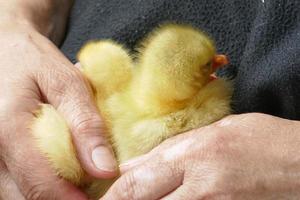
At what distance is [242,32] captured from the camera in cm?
94

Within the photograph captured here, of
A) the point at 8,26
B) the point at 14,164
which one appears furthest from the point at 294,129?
the point at 8,26

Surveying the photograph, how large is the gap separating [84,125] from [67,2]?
587 millimetres

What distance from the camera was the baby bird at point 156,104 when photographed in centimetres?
78

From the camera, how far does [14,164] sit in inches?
33.1

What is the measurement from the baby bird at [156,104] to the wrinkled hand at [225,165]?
0.12ft

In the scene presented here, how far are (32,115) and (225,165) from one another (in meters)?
0.32

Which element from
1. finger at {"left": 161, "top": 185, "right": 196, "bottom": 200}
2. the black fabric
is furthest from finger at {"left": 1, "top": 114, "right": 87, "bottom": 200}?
the black fabric

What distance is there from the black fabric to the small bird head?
0.08 meters

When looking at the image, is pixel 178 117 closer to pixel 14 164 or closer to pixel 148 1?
pixel 14 164

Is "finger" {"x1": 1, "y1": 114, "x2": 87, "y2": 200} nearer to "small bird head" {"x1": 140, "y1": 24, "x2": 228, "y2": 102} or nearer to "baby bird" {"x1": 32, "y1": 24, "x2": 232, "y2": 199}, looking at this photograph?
"baby bird" {"x1": 32, "y1": 24, "x2": 232, "y2": 199}

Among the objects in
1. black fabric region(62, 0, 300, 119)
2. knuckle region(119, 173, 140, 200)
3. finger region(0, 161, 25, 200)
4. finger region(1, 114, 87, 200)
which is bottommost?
finger region(0, 161, 25, 200)

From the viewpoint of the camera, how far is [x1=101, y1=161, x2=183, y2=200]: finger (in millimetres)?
724

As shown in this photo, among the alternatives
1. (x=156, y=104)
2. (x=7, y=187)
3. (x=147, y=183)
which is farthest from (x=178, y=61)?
(x=7, y=187)

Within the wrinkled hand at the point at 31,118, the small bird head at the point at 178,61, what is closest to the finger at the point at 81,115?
the wrinkled hand at the point at 31,118
